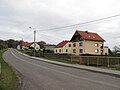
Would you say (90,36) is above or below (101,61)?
above

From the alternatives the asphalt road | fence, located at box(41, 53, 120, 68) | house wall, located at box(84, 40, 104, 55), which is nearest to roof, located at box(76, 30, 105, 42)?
house wall, located at box(84, 40, 104, 55)

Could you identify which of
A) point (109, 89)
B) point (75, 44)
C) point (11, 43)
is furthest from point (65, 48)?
point (11, 43)

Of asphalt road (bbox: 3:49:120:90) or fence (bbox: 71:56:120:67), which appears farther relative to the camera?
fence (bbox: 71:56:120:67)

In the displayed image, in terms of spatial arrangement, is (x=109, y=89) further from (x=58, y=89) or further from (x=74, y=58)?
(x=74, y=58)

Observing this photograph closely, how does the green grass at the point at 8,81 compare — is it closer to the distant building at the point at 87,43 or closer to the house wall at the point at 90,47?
the distant building at the point at 87,43

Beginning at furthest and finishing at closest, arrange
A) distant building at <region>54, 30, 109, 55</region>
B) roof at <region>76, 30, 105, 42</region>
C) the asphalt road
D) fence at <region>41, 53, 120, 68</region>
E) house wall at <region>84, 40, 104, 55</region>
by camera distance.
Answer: roof at <region>76, 30, 105, 42</region>, house wall at <region>84, 40, 104, 55</region>, distant building at <region>54, 30, 109, 55</region>, fence at <region>41, 53, 120, 68</region>, the asphalt road

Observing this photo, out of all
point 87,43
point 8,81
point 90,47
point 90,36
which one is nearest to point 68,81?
point 8,81

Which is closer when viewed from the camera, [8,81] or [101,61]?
[8,81]

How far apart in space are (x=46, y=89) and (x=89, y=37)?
190ft

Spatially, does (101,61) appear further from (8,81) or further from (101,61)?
(8,81)

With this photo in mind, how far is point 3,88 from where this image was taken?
30.1 feet

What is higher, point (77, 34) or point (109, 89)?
point (77, 34)

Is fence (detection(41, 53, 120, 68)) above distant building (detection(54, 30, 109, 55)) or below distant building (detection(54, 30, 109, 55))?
below

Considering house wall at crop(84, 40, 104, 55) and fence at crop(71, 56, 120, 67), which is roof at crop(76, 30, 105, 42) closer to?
house wall at crop(84, 40, 104, 55)
